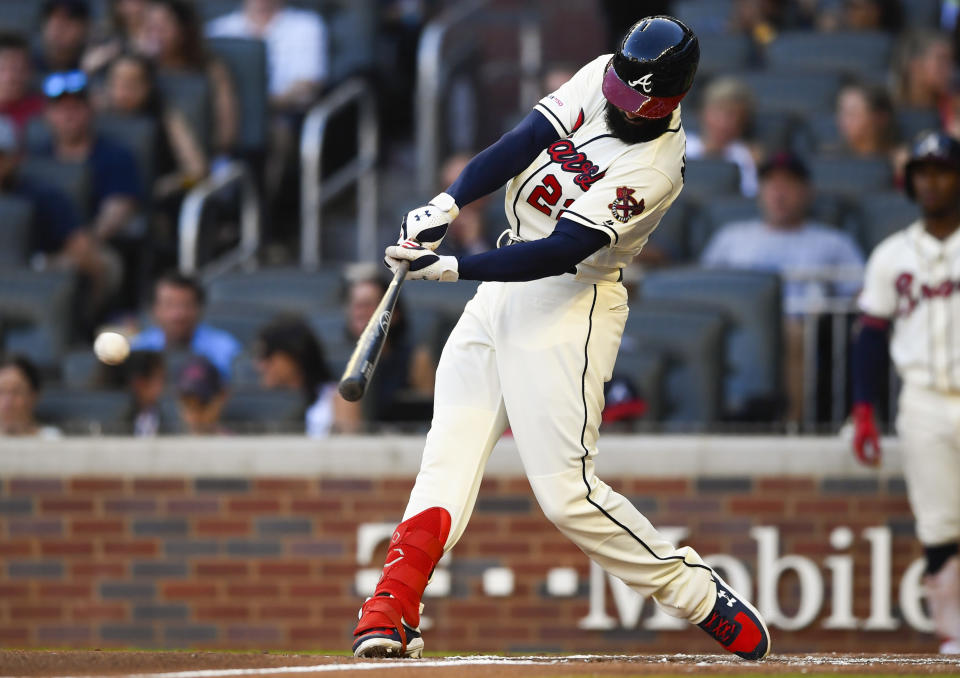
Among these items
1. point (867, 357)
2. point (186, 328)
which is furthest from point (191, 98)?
point (867, 357)

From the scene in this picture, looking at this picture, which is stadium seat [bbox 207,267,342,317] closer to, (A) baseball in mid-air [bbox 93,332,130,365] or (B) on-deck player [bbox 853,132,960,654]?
(B) on-deck player [bbox 853,132,960,654]

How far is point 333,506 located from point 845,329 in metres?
2.30

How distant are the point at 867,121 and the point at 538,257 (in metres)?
4.53

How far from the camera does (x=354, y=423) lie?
6.60m

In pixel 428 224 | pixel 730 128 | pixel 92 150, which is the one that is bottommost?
pixel 428 224

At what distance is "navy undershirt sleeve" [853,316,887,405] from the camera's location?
6016mm

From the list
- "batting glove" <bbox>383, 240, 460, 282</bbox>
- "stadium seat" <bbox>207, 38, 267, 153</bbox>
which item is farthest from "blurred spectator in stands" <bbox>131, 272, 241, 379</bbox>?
"batting glove" <bbox>383, 240, 460, 282</bbox>

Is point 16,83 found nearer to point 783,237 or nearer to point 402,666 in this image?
point 783,237

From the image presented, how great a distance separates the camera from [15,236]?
25.8ft

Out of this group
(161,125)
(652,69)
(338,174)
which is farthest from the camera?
(338,174)

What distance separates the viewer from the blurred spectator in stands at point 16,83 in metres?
8.72

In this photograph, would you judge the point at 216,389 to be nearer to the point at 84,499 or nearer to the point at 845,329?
the point at 84,499

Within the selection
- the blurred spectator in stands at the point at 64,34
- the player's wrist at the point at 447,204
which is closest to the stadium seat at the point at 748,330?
the player's wrist at the point at 447,204

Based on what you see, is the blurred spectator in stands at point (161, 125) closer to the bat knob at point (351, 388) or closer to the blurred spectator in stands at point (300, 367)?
the blurred spectator in stands at point (300, 367)
